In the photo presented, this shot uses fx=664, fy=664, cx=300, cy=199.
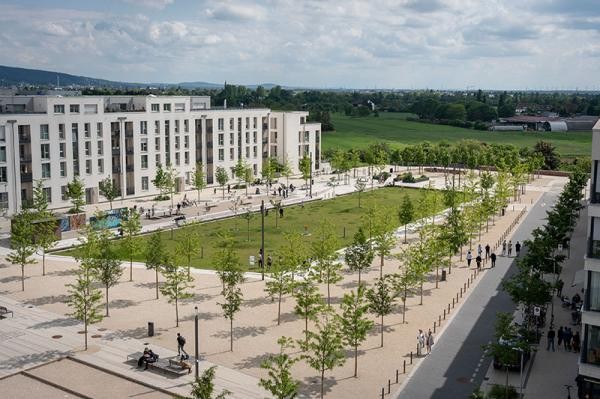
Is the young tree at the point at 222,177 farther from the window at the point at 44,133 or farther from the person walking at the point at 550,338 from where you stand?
the person walking at the point at 550,338

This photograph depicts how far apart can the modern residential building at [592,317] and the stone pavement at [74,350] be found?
14204 millimetres

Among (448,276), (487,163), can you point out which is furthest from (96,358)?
(487,163)

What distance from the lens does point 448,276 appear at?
167 ft

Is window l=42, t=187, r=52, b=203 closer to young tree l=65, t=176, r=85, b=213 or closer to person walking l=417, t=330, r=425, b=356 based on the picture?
young tree l=65, t=176, r=85, b=213

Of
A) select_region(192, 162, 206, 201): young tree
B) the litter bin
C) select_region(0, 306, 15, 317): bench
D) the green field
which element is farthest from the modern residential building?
the green field

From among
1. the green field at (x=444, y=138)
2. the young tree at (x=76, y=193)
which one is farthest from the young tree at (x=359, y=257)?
the green field at (x=444, y=138)

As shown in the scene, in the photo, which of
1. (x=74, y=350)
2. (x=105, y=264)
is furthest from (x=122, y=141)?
(x=74, y=350)

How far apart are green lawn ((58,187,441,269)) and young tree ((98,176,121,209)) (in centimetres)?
1377

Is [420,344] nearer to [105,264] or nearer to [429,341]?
[429,341]

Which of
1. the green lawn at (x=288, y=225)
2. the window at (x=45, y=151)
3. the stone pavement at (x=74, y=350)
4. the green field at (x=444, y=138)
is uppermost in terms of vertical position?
the window at (x=45, y=151)

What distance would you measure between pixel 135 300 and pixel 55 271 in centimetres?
1058

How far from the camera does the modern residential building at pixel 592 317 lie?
2898cm

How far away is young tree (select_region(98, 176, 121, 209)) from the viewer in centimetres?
7669

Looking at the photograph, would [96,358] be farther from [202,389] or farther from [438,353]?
[438,353]
